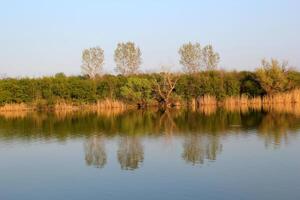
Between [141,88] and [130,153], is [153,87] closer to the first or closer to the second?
[141,88]

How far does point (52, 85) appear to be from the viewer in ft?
145

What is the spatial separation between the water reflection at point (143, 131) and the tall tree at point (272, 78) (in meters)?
11.9

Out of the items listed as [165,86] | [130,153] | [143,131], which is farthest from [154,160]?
[165,86]

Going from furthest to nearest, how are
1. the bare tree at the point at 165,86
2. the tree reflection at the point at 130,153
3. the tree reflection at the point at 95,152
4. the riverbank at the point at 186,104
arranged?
1. the bare tree at the point at 165,86
2. the riverbank at the point at 186,104
3. the tree reflection at the point at 95,152
4. the tree reflection at the point at 130,153

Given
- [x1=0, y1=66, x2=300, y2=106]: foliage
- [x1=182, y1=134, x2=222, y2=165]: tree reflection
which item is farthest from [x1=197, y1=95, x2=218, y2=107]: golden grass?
[x1=182, y1=134, x2=222, y2=165]: tree reflection

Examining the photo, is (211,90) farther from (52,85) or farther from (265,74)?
(52,85)

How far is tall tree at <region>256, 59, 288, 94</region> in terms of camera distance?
43.4 meters

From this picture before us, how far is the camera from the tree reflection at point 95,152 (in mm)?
17344

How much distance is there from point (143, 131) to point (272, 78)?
22.2m

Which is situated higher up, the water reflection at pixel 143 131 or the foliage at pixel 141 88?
the foliage at pixel 141 88

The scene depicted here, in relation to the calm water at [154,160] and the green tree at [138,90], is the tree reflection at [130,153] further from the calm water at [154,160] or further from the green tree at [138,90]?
the green tree at [138,90]

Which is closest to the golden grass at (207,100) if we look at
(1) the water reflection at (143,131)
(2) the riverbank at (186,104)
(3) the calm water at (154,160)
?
(2) the riverbank at (186,104)

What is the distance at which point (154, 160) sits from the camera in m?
17.3

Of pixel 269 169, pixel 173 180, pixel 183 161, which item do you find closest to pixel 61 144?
pixel 183 161
